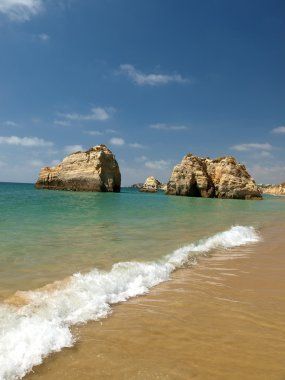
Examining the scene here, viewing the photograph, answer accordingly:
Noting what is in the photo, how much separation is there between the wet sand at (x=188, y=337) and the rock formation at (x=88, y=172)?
62843 millimetres

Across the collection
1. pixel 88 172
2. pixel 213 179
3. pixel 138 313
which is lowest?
pixel 138 313

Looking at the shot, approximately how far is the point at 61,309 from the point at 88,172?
65.0 metres

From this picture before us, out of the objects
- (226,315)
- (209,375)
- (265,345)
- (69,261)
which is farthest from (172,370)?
(69,261)

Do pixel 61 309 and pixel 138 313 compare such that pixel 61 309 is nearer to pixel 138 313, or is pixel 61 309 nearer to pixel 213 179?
pixel 138 313

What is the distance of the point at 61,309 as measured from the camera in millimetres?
5055

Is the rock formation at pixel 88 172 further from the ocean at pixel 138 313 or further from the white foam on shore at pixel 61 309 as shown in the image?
the white foam on shore at pixel 61 309

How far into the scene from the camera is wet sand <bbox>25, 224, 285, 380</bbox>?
344cm

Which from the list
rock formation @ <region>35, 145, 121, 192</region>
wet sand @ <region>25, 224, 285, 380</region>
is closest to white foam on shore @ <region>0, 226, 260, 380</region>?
wet sand @ <region>25, 224, 285, 380</region>

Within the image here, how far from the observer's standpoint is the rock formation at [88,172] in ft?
226

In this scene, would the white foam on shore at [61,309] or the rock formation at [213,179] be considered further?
the rock formation at [213,179]

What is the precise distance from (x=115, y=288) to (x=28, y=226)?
9.27 metres

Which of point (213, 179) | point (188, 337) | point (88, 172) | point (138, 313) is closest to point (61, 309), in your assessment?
point (138, 313)

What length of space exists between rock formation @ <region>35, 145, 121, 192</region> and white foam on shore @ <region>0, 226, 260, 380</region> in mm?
61205

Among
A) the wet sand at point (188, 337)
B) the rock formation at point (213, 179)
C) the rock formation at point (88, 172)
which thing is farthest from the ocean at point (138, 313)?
the rock formation at point (88, 172)
